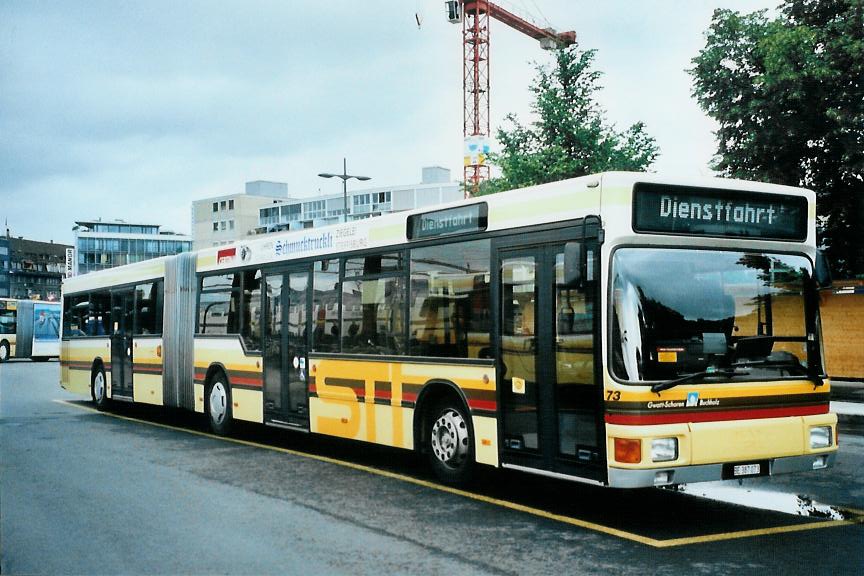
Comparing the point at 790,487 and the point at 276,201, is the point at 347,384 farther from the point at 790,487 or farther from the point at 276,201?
the point at 276,201

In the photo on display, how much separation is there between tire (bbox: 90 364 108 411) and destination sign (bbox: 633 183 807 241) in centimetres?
1467

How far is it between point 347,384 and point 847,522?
598cm

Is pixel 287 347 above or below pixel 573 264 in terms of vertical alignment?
below

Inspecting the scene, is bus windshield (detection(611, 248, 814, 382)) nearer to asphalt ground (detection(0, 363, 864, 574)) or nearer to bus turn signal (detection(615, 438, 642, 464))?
bus turn signal (detection(615, 438, 642, 464))

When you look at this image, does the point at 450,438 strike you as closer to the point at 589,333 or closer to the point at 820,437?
the point at 589,333

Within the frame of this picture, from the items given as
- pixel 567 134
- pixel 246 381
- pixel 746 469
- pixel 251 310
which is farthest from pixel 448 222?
pixel 567 134

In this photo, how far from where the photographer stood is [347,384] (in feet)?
38.2

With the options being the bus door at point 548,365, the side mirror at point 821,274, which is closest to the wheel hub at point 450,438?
the bus door at point 548,365

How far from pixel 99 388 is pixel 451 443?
12368 mm

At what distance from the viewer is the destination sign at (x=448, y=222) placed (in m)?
9.52

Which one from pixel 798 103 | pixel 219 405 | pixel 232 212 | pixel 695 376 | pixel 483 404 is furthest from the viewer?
pixel 232 212

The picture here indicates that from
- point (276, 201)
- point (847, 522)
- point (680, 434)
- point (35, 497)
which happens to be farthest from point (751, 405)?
point (276, 201)

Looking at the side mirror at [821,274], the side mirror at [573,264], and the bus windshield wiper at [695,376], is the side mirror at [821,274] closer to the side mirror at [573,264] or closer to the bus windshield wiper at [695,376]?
the bus windshield wiper at [695,376]

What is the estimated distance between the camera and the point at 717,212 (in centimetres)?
818
